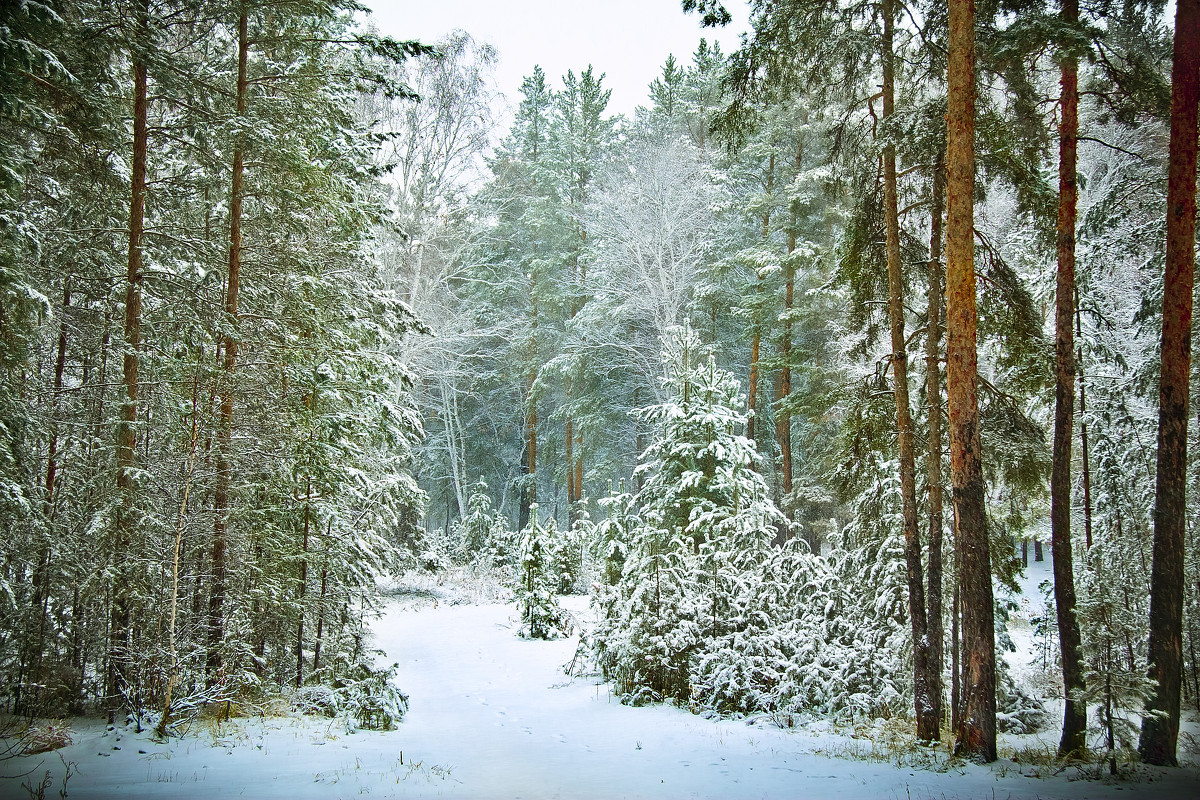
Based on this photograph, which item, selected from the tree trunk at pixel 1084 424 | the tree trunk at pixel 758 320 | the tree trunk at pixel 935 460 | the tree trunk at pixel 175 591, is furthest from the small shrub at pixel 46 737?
the tree trunk at pixel 758 320

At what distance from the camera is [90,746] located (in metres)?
5.52

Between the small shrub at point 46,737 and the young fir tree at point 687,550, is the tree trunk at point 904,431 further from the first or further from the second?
the small shrub at point 46,737

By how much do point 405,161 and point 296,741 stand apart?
14.7 m

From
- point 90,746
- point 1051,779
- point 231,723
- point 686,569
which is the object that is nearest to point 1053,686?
point 1051,779

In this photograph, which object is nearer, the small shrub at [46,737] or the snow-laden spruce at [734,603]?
the small shrub at [46,737]

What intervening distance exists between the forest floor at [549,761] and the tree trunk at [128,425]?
2.13ft

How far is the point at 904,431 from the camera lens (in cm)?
775

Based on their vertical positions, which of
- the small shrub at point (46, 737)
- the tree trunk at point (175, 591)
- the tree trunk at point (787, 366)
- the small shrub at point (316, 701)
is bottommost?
the small shrub at point (316, 701)

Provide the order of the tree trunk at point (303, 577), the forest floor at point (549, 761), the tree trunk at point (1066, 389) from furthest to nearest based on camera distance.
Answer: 1. the tree trunk at point (303, 577)
2. the tree trunk at point (1066, 389)
3. the forest floor at point (549, 761)

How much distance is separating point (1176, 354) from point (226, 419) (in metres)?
9.99

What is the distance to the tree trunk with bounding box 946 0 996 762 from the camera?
6504 millimetres

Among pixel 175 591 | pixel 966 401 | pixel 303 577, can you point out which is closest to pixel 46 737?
pixel 175 591

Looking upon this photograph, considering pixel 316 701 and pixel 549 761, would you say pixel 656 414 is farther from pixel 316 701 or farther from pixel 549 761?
pixel 316 701

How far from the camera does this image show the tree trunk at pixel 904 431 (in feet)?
24.2
